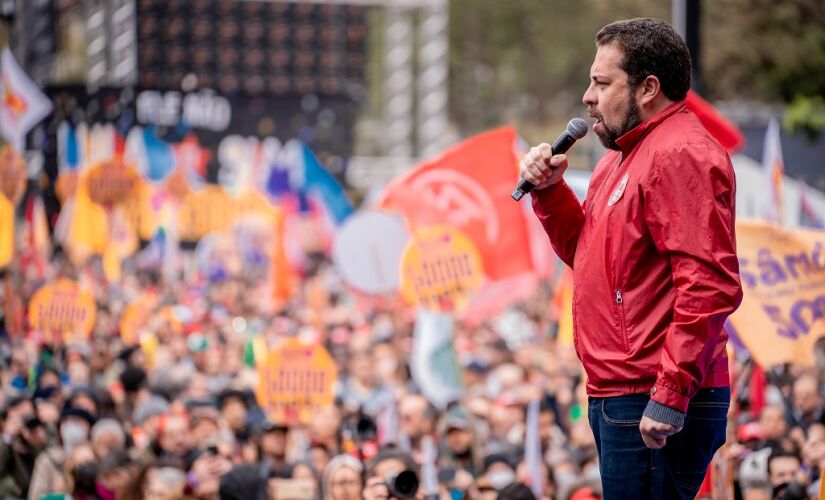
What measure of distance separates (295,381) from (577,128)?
636 centimetres

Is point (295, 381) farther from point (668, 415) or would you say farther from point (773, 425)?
point (668, 415)

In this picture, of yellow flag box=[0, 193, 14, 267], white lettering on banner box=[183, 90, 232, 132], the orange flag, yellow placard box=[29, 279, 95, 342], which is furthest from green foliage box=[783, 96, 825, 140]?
white lettering on banner box=[183, 90, 232, 132]

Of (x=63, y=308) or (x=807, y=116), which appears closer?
(x=63, y=308)

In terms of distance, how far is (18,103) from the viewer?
42.0 feet

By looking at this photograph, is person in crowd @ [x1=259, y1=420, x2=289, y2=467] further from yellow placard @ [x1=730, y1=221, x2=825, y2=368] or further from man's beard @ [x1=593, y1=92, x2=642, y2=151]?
man's beard @ [x1=593, y1=92, x2=642, y2=151]

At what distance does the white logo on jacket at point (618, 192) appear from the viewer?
344 centimetres

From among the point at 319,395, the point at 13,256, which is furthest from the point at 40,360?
the point at 319,395

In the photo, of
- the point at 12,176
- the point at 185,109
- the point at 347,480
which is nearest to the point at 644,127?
the point at 347,480

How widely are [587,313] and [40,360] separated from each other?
9362mm

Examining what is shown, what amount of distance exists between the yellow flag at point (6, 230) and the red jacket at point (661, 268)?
31.9ft

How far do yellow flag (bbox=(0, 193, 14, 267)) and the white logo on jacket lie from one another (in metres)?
9.83

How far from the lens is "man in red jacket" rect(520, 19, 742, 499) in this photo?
3225 mm

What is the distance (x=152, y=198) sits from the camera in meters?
20.5

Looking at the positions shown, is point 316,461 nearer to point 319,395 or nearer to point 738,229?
point 319,395
